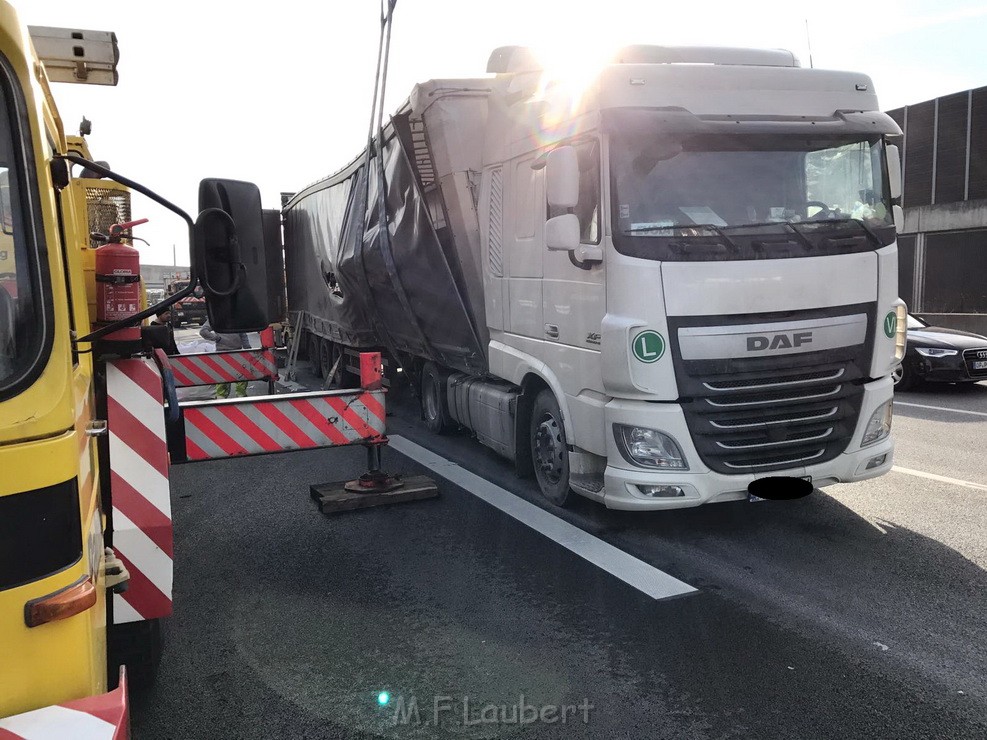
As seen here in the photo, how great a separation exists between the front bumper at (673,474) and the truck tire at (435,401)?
3.67 metres

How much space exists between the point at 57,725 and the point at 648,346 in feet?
12.2

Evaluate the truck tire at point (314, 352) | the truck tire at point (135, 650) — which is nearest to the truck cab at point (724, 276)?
the truck tire at point (135, 650)

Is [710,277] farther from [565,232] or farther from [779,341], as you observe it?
[565,232]

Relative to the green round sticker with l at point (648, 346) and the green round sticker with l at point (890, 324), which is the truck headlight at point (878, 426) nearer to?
A: the green round sticker with l at point (890, 324)

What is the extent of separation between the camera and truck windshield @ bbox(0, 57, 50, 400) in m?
2.09

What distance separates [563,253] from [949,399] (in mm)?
7662

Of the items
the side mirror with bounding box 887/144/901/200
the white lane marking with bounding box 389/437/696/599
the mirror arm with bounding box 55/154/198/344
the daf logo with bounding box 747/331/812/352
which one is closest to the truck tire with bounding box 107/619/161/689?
the mirror arm with bounding box 55/154/198/344

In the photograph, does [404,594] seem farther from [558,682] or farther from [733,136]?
[733,136]

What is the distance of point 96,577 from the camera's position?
250 cm

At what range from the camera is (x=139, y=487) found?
11.5ft

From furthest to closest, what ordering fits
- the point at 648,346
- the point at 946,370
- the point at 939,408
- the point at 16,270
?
1. the point at 946,370
2. the point at 939,408
3. the point at 648,346
4. the point at 16,270

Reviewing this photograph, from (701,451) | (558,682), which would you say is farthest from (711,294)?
(558,682)

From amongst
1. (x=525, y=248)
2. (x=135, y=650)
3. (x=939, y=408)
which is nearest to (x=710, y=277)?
(x=525, y=248)

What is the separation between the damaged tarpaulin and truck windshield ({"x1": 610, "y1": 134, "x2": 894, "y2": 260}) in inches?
102
